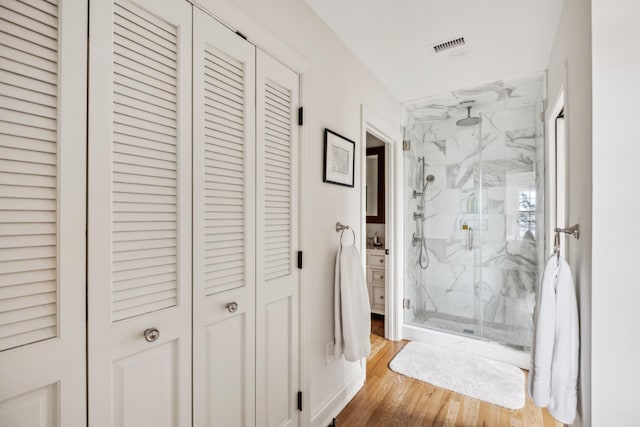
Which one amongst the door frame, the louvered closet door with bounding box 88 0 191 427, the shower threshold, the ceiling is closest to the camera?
the louvered closet door with bounding box 88 0 191 427

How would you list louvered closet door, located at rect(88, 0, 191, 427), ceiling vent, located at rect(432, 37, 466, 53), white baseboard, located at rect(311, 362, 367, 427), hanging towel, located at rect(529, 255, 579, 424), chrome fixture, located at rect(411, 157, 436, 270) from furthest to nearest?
chrome fixture, located at rect(411, 157, 436, 270) → ceiling vent, located at rect(432, 37, 466, 53) → white baseboard, located at rect(311, 362, 367, 427) → hanging towel, located at rect(529, 255, 579, 424) → louvered closet door, located at rect(88, 0, 191, 427)

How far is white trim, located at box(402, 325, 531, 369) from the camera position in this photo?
2727 mm

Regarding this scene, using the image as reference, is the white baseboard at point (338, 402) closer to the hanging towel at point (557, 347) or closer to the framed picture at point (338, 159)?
the hanging towel at point (557, 347)

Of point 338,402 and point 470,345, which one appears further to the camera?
point 470,345

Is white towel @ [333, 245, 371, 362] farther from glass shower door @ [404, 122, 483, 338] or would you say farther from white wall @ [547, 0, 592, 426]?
glass shower door @ [404, 122, 483, 338]

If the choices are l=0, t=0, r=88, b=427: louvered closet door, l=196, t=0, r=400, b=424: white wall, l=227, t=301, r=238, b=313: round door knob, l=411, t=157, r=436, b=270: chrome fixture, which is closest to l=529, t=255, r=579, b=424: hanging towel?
l=196, t=0, r=400, b=424: white wall

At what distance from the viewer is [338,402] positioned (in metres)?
2.08

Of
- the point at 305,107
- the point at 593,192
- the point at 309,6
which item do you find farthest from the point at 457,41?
the point at 593,192

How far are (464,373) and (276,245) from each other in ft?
6.90

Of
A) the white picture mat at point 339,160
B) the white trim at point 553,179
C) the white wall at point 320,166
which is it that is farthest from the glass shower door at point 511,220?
the white picture mat at point 339,160

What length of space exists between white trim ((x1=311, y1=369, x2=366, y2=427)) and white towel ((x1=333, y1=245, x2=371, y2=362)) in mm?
323

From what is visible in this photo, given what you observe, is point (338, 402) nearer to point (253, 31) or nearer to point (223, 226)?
point (223, 226)

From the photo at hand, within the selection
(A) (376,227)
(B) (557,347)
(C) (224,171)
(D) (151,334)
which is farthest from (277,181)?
(A) (376,227)

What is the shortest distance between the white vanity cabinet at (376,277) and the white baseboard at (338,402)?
1384mm
